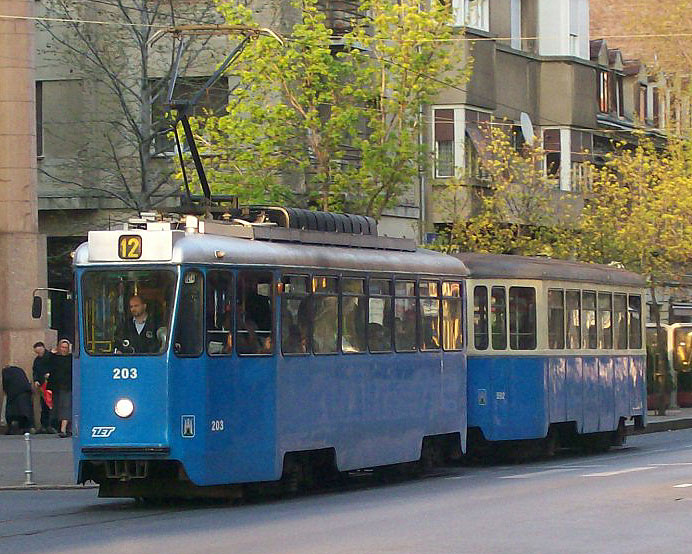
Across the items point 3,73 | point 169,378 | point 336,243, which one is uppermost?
point 3,73

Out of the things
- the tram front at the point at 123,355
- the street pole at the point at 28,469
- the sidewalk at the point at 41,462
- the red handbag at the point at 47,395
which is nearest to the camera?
the tram front at the point at 123,355

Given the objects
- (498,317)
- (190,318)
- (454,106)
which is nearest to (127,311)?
(190,318)

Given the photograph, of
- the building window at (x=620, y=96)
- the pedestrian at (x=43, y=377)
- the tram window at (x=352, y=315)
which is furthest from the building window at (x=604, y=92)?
the tram window at (x=352, y=315)

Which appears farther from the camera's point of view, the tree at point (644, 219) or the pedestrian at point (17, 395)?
the tree at point (644, 219)

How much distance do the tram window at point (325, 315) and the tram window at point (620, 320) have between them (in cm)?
957

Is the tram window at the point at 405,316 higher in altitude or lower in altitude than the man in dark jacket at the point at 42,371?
higher

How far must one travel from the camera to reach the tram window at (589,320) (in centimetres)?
2745

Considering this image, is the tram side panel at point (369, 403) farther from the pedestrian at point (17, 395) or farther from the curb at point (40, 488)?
the pedestrian at point (17, 395)

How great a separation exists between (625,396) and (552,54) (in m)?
20.1

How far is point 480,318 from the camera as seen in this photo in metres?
25.2

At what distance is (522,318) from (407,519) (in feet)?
33.4

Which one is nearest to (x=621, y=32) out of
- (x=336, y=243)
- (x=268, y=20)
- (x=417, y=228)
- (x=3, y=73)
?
(x=417, y=228)

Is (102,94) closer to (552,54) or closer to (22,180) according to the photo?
(22,180)

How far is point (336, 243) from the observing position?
66.7 feet
